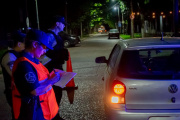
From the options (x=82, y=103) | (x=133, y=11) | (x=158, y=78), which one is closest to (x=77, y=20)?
(x=133, y=11)

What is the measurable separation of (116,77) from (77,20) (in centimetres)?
4058

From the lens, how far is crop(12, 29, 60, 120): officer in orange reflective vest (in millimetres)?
2428

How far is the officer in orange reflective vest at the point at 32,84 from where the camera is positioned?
2428 mm

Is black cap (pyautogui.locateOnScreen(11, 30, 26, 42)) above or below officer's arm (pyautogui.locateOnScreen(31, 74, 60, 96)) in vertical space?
above

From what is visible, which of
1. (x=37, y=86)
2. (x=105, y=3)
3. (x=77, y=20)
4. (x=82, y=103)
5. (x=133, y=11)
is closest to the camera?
(x=37, y=86)

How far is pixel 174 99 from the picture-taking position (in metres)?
3.29

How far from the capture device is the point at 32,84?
2.42 meters

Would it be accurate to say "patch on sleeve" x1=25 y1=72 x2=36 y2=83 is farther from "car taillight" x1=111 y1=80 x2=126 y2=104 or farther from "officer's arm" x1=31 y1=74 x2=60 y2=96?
"car taillight" x1=111 y1=80 x2=126 y2=104

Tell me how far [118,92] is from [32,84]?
4.62 feet

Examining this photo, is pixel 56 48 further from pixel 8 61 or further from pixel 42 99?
pixel 42 99

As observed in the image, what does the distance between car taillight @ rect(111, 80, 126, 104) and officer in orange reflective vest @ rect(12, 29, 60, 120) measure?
108 centimetres

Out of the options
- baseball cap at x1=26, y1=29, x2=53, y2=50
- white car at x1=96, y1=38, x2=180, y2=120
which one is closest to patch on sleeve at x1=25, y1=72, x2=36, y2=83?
baseball cap at x1=26, y1=29, x2=53, y2=50

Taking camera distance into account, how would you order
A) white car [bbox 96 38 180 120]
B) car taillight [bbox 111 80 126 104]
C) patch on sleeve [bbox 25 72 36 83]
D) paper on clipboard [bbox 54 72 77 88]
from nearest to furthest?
patch on sleeve [bbox 25 72 36 83]
paper on clipboard [bbox 54 72 77 88]
white car [bbox 96 38 180 120]
car taillight [bbox 111 80 126 104]

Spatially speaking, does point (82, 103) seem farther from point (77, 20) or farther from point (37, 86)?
point (77, 20)
